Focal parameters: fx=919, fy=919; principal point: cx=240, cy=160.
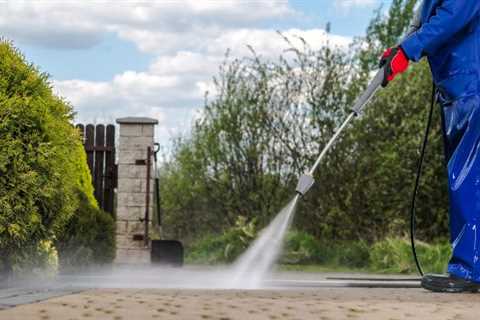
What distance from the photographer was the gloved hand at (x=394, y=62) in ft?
22.4

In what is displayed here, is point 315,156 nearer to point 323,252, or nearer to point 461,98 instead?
point 323,252

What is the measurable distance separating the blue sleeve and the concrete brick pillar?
288 inches

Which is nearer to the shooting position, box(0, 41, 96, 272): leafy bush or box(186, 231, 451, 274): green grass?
box(0, 41, 96, 272): leafy bush

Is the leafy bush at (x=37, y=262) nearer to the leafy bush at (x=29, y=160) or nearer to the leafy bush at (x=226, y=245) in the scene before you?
the leafy bush at (x=29, y=160)

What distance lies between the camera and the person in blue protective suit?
660cm

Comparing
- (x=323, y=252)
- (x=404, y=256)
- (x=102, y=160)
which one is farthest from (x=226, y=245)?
(x=404, y=256)

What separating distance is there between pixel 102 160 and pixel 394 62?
26.1 ft

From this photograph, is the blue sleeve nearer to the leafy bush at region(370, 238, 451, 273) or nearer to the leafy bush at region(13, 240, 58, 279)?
the leafy bush at region(13, 240, 58, 279)

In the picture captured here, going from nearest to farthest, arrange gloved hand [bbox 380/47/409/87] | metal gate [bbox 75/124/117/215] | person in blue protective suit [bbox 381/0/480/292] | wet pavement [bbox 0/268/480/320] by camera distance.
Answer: wet pavement [bbox 0/268/480/320]
person in blue protective suit [bbox 381/0/480/292]
gloved hand [bbox 380/47/409/87]
metal gate [bbox 75/124/117/215]

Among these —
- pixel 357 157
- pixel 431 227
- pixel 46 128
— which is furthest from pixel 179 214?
pixel 46 128

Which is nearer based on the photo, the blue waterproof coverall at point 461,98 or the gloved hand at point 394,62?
the blue waterproof coverall at point 461,98

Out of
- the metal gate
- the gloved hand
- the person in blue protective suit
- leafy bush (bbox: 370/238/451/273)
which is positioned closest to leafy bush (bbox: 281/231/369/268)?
leafy bush (bbox: 370/238/451/273)

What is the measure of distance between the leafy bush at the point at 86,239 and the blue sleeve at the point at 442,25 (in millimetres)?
4542

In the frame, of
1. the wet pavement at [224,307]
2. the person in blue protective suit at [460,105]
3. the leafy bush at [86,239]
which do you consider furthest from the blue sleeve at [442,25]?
the leafy bush at [86,239]
